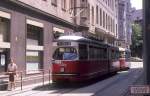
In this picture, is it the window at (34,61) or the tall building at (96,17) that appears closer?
the window at (34,61)

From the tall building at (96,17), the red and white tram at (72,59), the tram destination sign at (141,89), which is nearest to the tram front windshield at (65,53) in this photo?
the red and white tram at (72,59)

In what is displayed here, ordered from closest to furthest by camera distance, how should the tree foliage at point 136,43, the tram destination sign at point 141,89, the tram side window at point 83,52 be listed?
the tram destination sign at point 141,89 → the tram side window at point 83,52 → the tree foliage at point 136,43

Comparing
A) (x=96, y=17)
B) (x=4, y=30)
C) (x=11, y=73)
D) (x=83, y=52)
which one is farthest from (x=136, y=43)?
(x=11, y=73)

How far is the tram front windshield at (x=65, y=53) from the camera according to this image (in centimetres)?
2312

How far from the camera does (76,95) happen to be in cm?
1864

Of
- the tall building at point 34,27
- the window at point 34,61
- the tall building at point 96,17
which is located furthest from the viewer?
the tall building at point 96,17

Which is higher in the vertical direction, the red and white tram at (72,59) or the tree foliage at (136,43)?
the tree foliage at (136,43)

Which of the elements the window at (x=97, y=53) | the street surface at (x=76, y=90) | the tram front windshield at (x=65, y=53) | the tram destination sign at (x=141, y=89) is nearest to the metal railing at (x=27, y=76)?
the street surface at (x=76, y=90)

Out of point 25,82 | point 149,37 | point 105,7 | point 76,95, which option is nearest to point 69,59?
point 25,82

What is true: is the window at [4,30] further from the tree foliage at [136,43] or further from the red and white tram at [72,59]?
the tree foliage at [136,43]

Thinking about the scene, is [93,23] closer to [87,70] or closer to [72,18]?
[72,18]

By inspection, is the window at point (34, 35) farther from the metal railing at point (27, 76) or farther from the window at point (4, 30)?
the window at point (4, 30)

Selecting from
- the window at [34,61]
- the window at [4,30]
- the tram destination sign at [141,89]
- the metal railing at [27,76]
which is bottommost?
the metal railing at [27,76]

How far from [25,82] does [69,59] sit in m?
3.15
